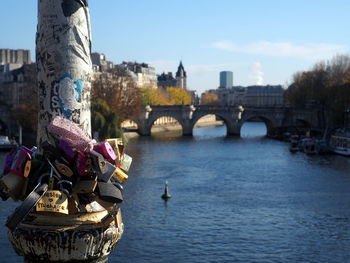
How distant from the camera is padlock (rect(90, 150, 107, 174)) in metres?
5.13

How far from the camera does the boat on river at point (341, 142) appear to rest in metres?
57.3

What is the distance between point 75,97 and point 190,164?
42268 mm

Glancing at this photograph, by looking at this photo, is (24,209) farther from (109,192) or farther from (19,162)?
(109,192)

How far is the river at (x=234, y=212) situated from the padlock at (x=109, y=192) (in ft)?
47.8

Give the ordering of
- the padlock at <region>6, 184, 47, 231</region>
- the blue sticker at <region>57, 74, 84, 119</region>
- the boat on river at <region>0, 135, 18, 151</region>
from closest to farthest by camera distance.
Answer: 1. the padlock at <region>6, 184, 47, 231</region>
2. the blue sticker at <region>57, 74, 84, 119</region>
3. the boat on river at <region>0, 135, 18, 151</region>

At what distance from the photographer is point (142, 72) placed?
139125 mm

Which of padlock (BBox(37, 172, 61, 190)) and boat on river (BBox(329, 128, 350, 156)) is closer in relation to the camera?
padlock (BBox(37, 172, 61, 190))

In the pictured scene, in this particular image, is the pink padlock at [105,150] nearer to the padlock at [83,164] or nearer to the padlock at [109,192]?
the padlock at [83,164]

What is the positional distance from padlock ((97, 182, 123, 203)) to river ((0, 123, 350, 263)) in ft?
47.8

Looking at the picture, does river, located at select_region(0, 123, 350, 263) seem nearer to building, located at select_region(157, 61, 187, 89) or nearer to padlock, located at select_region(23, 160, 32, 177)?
padlock, located at select_region(23, 160, 32, 177)

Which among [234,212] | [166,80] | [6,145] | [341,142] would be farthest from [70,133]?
[166,80]

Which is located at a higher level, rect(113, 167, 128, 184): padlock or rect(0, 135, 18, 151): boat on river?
rect(113, 167, 128, 184): padlock

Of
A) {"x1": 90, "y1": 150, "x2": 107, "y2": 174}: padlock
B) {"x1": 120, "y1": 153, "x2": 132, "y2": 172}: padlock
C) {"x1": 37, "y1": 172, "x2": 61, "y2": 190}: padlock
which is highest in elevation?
{"x1": 90, "y1": 150, "x2": 107, "y2": 174}: padlock

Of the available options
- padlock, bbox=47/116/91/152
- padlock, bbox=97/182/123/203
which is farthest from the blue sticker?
padlock, bbox=97/182/123/203
